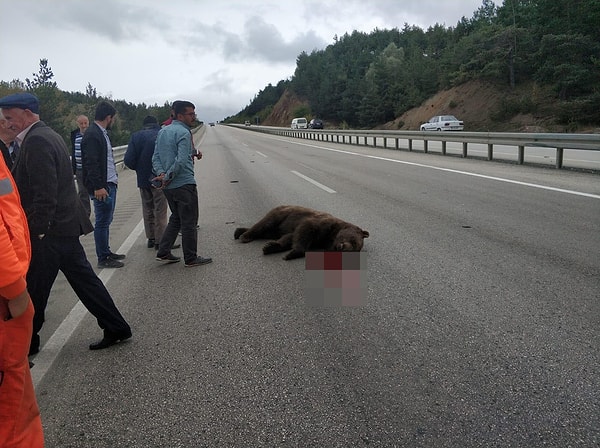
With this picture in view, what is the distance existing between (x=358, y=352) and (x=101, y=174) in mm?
4043

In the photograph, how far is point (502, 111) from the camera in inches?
1639

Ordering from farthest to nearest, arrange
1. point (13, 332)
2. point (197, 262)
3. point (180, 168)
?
point (197, 262), point (180, 168), point (13, 332)

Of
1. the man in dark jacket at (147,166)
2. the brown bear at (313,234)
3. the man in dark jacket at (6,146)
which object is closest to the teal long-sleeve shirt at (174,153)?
the man in dark jacket at (147,166)

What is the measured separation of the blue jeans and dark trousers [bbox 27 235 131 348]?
2560mm

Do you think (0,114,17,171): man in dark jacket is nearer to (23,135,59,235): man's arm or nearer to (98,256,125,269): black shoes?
(23,135,59,235): man's arm

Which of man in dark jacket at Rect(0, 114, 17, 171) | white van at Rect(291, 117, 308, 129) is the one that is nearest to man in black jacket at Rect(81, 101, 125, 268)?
man in dark jacket at Rect(0, 114, 17, 171)

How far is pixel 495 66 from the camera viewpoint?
47062 millimetres

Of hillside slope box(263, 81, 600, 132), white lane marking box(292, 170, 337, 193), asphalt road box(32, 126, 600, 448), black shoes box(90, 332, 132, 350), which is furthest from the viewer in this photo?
hillside slope box(263, 81, 600, 132)

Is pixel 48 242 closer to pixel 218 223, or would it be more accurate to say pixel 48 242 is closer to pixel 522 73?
pixel 218 223

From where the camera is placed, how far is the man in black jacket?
6.10 m

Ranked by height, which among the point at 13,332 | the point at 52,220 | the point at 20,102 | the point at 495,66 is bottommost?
the point at 13,332

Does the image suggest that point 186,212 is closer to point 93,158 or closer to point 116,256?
point 93,158

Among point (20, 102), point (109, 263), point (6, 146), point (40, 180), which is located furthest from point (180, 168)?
point (20, 102)

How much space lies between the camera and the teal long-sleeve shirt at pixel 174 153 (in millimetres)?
5941
